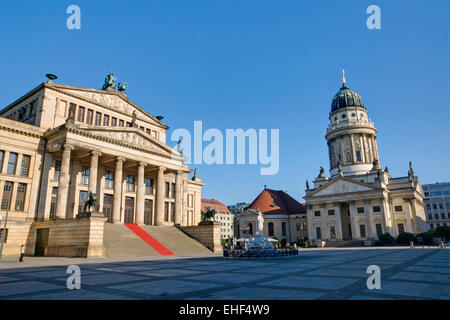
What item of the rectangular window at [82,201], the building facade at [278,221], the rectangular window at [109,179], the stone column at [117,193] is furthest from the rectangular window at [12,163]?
the building facade at [278,221]

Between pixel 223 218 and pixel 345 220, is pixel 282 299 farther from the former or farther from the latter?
pixel 223 218

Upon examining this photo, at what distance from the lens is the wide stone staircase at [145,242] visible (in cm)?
2842

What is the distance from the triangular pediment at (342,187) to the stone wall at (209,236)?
1623 inches

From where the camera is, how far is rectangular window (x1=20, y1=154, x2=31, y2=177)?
3286 cm

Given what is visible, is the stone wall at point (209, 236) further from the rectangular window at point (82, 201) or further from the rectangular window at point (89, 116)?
the rectangular window at point (89, 116)

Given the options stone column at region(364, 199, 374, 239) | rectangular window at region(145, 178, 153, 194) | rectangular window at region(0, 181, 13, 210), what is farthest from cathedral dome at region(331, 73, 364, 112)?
rectangular window at region(0, 181, 13, 210)

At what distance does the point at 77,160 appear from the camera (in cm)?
3766

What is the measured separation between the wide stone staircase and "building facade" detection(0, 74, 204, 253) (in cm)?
277

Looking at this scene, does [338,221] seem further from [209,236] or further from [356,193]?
[209,236]

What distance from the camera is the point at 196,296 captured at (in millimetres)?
8312

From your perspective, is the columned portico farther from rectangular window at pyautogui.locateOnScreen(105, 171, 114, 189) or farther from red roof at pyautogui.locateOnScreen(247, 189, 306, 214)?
red roof at pyautogui.locateOnScreen(247, 189, 306, 214)

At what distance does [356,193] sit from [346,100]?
31.0m
